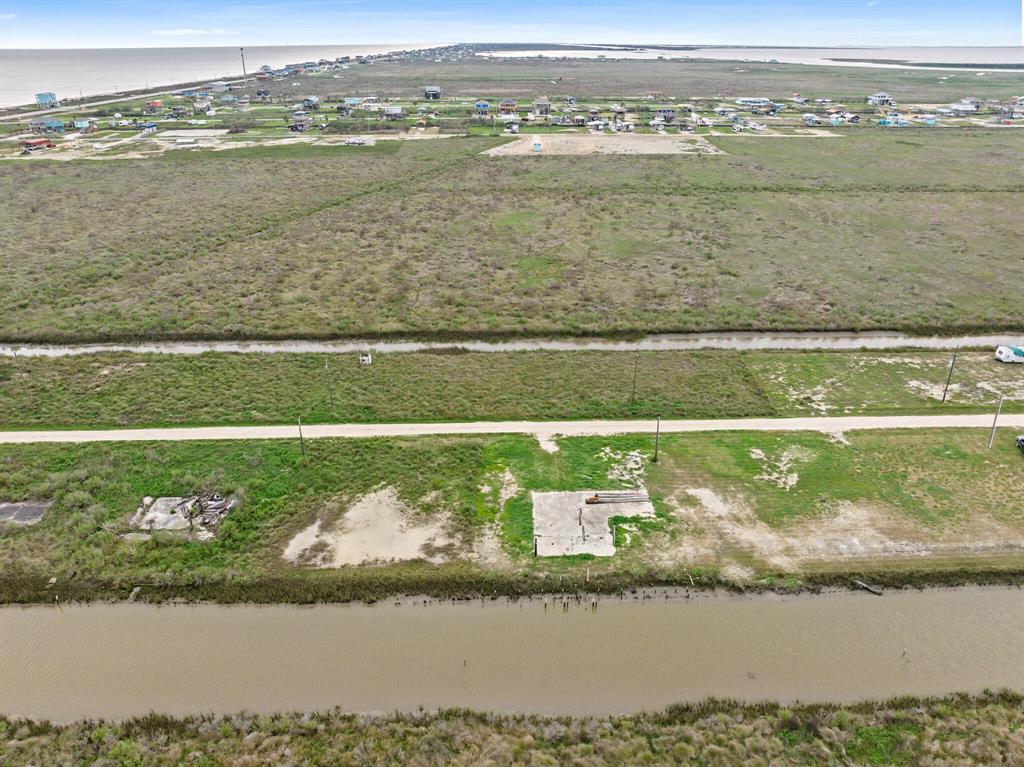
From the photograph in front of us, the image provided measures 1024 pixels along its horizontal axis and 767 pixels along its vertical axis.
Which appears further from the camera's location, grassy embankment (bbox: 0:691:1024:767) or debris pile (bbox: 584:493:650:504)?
debris pile (bbox: 584:493:650:504)

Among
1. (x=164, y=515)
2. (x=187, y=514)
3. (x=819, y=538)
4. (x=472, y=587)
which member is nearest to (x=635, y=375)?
(x=819, y=538)

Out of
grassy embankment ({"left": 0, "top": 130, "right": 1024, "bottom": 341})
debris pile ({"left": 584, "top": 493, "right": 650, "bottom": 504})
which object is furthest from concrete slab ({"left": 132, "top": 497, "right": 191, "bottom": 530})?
debris pile ({"left": 584, "top": 493, "right": 650, "bottom": 504})

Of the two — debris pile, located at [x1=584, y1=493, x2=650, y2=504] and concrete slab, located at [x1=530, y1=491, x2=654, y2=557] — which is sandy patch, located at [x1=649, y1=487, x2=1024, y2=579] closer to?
debris pile, located at [x1=584, y1=493, x2=650, y2=504]

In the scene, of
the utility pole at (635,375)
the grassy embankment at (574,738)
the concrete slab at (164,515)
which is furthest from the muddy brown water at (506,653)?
the utility pole at (635,375)

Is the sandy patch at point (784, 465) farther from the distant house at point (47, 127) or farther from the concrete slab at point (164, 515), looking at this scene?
the distant house at point (47, 127)

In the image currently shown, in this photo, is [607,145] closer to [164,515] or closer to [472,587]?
[164,515]
